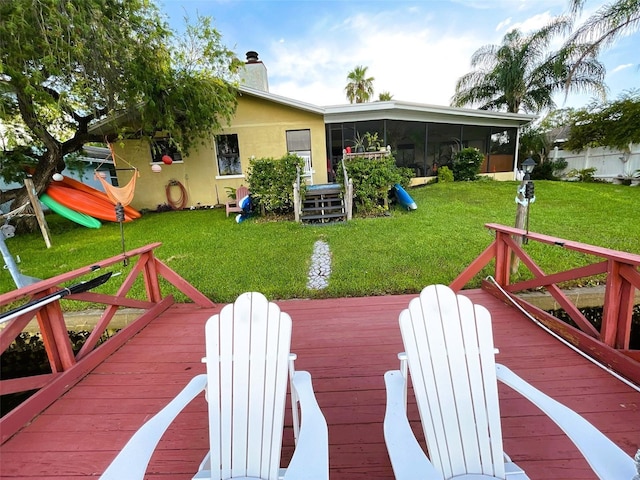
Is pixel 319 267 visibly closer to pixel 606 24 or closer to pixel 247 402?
pixel 247 402

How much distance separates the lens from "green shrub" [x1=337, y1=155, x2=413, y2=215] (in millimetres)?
7215

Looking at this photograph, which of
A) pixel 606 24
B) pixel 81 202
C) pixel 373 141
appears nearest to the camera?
pixel 81 202

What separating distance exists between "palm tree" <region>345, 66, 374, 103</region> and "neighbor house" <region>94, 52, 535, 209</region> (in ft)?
35.0

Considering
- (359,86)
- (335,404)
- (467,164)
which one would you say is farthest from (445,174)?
(359,86)

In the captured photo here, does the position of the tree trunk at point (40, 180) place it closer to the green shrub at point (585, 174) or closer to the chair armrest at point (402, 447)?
the chair armrest at point (402, 447)

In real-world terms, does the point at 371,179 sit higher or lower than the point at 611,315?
higher

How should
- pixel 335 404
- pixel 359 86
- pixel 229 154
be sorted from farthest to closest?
pixel 359 86
pixel 229 154
pixel 335 404

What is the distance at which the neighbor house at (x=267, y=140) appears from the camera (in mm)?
9578

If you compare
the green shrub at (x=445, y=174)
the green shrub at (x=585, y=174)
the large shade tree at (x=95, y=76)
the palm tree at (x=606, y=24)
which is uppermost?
the palm tree at (x=606, y=24)

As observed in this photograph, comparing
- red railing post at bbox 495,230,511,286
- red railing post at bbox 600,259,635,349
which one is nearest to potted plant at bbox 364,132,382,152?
red railing post at bbox 495,230,511,286

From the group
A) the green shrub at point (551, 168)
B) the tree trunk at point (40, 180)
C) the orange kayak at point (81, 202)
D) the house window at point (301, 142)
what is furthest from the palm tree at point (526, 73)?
the tree trunk at point (40, 180)

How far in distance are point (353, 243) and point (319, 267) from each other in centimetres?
114

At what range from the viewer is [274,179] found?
742 centimetres

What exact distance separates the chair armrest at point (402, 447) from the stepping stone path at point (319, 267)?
2.43 metres
